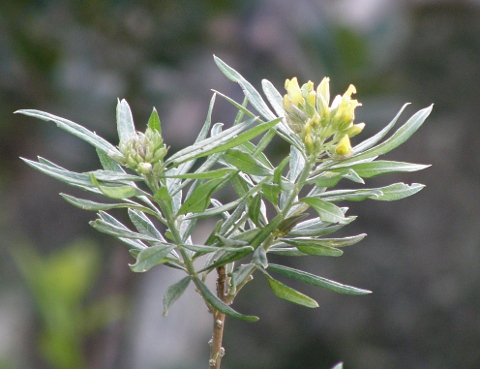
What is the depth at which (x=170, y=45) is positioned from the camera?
240cm

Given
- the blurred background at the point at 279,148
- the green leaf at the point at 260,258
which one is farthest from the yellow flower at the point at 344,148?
the blurred background at the point at 279,148

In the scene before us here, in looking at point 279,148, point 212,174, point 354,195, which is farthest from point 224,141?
point 279,148

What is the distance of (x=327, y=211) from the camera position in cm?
53

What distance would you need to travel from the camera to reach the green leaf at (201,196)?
1.70 ft

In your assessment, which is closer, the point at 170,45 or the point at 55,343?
the point at 55,343

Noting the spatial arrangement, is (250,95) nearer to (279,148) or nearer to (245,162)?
(245,162)

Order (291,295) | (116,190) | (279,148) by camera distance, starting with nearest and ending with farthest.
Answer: (116,190) < (291,295) < (279,148)

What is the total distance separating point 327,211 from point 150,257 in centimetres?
15

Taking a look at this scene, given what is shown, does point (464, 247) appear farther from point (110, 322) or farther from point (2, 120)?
→ point (2, 120)

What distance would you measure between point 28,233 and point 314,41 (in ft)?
6.39

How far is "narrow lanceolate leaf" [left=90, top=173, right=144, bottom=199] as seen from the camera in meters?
0.47

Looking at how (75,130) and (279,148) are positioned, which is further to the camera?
(279,148)

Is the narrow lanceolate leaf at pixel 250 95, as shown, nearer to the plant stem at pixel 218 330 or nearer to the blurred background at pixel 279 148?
the plant stem at pixel 218 330

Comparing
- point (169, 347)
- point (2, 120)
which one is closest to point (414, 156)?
point (169, 347)
